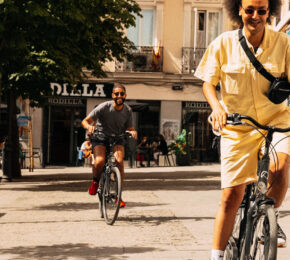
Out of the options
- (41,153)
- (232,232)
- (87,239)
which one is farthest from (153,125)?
(232,232)

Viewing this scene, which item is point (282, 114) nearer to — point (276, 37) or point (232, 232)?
point (276, 37)

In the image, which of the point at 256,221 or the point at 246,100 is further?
the point at 246,100

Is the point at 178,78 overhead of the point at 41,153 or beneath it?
overhead

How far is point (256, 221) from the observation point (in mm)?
3719

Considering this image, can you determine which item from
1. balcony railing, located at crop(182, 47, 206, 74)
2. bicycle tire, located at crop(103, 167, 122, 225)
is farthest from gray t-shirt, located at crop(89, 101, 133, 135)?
balcony railing, located at crop(182, 47, 206, 74)

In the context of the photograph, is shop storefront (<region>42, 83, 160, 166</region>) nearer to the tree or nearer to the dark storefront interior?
the dark storefront interior

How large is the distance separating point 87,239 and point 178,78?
22925 mm

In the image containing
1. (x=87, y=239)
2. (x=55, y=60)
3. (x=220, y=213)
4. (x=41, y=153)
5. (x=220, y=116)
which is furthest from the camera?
(x=41, y=153)

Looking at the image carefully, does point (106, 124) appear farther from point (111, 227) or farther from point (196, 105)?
point (196, 105)

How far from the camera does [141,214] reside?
29.0 feet

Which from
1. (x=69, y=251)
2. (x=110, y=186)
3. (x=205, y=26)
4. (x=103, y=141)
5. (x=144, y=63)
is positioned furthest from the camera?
(x=205, y=26)

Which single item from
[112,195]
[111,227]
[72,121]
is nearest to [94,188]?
[112,195]

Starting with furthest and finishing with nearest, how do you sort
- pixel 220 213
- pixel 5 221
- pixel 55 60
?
pixel 55 60, pixel 5 221, pixel 220 213

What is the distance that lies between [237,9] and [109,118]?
4.33 m
